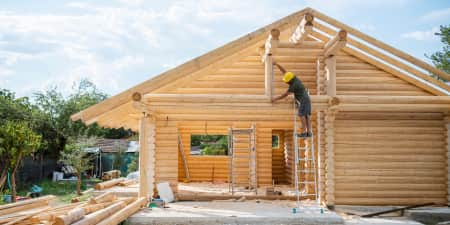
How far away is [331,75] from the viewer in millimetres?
11219

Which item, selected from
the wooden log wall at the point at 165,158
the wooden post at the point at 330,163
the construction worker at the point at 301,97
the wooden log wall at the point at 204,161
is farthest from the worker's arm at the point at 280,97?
the wooden log wall at the point at 204,161

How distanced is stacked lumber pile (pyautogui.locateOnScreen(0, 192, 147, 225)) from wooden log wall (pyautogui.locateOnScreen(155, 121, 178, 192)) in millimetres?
1653

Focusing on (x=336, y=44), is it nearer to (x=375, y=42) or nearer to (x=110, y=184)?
(x=375, y=42)

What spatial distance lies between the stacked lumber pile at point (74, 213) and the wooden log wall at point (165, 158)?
5.42ft

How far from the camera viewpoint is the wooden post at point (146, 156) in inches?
441

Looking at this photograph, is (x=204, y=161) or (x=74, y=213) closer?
(x=74, y=213)

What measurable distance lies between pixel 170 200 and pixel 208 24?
2025cm

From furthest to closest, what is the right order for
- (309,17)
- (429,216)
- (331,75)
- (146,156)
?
(146,156) < (331,75) < (429,216) < (309,17)

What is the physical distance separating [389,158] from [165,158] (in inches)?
236

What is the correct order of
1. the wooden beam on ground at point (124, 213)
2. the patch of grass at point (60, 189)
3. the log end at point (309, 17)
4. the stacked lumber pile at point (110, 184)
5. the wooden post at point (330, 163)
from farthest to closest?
the patch of grass at point (60, 189)
the stacked lumber pile at point (110, 184)
the wooden post at point (330, 163)
the log end at point (309, 17)
the wooden beam on ground at point (124, 213)

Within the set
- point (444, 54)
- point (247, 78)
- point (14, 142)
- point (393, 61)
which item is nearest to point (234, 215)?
point (247, 78)

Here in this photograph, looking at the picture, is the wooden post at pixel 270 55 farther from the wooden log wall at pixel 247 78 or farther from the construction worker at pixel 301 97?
the wooden log wall at pixel 247 78

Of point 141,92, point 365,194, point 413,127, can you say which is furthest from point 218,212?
point 413,127

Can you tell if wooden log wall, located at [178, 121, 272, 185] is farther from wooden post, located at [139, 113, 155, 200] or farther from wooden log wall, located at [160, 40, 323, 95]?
wooden post, located at [139, 113, 155, 200]
